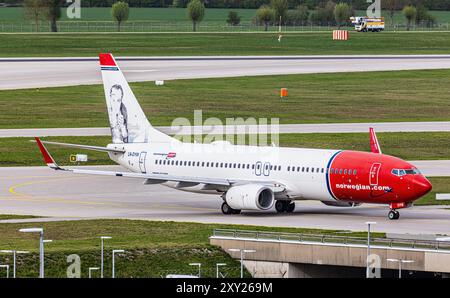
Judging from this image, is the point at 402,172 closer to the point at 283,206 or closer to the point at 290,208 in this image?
the point at 290,208

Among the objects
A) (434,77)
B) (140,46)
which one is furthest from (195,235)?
(140,46)

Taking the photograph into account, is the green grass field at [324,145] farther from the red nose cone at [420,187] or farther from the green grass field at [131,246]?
the green grass field at [131,246]

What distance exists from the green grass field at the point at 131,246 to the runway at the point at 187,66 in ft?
258

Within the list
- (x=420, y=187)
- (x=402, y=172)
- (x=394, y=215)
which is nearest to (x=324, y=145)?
(x=394, y=215)

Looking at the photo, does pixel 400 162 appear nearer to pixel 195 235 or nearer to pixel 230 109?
pixel 195 235

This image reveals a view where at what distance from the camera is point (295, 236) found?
5259cm

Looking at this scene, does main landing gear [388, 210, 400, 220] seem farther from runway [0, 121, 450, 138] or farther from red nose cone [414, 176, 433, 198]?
runway [0, 121, 450, 138]

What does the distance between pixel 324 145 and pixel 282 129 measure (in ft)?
33.9

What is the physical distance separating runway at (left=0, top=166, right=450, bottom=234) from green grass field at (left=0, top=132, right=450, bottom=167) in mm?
7931

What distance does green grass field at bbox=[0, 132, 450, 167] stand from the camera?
3647 inches

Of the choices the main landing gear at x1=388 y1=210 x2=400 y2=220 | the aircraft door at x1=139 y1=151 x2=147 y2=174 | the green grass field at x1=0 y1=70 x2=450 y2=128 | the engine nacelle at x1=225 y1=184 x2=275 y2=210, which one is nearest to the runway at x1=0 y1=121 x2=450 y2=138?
the green grass field at x1=0 y1=70 x2=450 y2=128

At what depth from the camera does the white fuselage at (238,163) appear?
2630 inches

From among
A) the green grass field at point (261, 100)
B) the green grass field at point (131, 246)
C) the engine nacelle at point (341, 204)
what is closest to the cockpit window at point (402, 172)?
the engine nacelle at point (341, 204)

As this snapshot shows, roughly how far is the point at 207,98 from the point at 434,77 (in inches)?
1391
